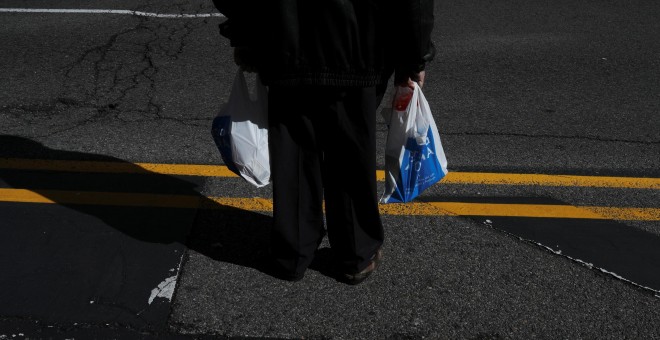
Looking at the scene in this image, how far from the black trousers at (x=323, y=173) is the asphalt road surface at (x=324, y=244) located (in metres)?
0.16

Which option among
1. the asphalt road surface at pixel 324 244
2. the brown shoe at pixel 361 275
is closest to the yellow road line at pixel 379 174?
the asphalt road surface at pixel 324 244

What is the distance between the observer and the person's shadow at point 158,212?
11.7ft

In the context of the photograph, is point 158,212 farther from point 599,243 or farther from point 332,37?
point 599,243

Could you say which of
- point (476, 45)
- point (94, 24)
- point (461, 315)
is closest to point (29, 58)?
point (94, 24)

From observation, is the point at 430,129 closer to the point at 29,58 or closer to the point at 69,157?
the point at 69,157

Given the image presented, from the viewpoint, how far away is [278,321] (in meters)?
3.06

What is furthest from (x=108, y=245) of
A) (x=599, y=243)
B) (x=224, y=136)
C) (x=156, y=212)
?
(x=599, y=243)

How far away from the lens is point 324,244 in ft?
11.9

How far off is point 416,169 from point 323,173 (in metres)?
0.38

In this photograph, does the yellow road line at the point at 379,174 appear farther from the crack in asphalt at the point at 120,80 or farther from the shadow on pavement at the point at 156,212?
the crack in asphalt at the point at 120,80

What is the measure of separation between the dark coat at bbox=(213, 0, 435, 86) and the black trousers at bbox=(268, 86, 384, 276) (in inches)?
3.6

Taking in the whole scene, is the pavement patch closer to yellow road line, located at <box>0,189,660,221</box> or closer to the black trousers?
yellow road line, located at <box>0,189,660,221</box>

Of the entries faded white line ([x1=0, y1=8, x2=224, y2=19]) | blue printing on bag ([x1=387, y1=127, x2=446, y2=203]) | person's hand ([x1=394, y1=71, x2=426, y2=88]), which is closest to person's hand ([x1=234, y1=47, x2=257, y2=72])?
person's hand ([x1=394, y1=71, x2=426, y2=88])

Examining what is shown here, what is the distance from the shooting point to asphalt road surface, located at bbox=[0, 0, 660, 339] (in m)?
3.11
